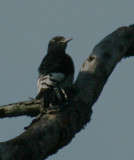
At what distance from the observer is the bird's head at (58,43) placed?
8438 millimetres

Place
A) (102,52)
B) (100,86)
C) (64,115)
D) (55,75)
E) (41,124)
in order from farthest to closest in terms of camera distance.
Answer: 1. (55,75)
2. (102,52)
3. (100,86)
4. (64,115)
5. (41,124)

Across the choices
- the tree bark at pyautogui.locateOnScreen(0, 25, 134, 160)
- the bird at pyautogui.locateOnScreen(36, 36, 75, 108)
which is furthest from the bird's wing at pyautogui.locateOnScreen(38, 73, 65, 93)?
the tree bark at pyautogui.locateOnScreen(0, 25, 134, 160)

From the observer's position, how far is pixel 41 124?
10.8 feet

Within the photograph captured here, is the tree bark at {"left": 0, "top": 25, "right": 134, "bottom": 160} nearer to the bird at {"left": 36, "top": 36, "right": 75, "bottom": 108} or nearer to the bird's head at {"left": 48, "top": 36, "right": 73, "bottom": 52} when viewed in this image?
the bird at {"left": 36, "top": 36, "right": 75, "bottom": 108}

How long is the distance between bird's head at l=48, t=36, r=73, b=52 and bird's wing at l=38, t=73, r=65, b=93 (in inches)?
84.8

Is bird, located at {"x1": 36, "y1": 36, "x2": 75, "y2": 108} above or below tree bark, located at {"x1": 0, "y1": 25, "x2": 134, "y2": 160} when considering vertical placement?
above

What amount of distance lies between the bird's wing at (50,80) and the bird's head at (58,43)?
2.15 metres

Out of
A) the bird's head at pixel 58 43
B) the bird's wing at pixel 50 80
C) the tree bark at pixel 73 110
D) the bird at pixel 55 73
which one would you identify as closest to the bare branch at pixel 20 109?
the tree bark at pixel 73 110

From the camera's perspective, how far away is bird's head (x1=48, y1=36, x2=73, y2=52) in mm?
8438

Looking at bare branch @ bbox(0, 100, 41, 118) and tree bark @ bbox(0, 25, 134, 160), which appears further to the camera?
bare branch @ bbox(0, 100, 41, 118)

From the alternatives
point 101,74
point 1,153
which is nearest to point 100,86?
point 101,74

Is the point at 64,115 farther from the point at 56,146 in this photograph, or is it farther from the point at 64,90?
the point at 64,90

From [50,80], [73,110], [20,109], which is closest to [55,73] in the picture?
[50,80]

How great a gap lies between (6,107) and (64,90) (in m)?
0.68
